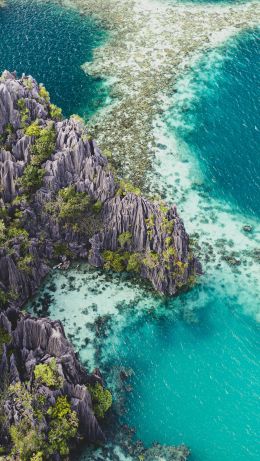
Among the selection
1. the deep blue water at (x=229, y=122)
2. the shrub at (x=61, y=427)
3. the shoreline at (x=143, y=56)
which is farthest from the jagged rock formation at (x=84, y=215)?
the deep blue water at (x=229, y=122)

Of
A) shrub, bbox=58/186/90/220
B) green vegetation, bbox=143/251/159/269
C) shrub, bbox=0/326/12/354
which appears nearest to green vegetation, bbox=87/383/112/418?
shrub, bbox=0/326/12/354

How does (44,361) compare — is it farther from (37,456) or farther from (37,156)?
(37,156)

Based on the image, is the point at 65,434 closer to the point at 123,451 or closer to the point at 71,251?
the point at 123,451

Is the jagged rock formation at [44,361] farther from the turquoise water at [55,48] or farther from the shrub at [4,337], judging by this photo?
the turquoise water at [55,48]

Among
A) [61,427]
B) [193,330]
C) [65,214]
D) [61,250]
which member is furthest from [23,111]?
[61,427]

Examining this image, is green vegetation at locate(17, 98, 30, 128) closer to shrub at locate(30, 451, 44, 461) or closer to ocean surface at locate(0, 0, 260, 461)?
ocean surface at locate(0, 0, 260, 461)
